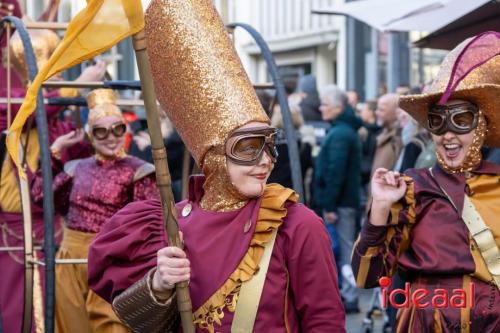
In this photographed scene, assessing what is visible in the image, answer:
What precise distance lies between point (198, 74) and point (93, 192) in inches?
98.0

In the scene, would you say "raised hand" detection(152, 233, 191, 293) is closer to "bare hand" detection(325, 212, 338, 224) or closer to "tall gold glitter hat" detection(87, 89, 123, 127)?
"tall gold glitter hat" detection(87, 89, 123, 127)

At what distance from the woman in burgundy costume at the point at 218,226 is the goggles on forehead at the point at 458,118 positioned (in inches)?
37.9

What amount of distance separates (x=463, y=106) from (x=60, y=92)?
10.0 feet

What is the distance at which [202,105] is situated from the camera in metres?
3.84

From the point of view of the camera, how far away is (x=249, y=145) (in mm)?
A: 3809

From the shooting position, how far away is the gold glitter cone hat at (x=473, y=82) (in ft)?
14.8

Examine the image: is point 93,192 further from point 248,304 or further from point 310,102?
point 310,102

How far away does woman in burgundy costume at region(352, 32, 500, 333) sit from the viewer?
174 inches

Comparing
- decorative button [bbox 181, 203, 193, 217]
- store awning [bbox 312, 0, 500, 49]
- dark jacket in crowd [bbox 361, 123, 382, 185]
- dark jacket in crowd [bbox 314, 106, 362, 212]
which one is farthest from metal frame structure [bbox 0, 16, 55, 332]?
dark jacket in crowd [bbox 361, 123, 382, 185]

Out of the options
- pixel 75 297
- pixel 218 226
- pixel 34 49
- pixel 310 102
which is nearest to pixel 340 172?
pixel 310 102

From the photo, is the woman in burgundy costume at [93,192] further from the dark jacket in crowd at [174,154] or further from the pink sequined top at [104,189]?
the dark jacket in crowd at [174,154]

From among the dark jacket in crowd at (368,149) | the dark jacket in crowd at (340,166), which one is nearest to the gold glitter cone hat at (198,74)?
the dark jacket in crowd at (340,166)

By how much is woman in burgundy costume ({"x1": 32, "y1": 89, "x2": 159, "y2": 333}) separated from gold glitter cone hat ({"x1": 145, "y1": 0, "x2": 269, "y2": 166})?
223 cm

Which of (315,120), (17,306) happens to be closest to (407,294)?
(17,306)
